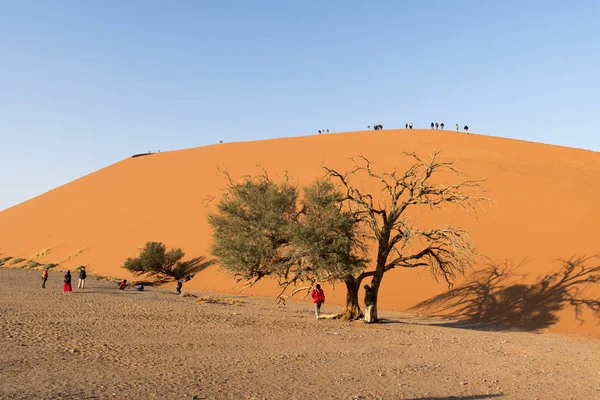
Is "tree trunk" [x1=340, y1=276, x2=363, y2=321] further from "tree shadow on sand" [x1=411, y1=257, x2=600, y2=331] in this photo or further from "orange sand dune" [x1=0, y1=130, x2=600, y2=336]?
"orange sand dune" [x1=0, y1=130, x2=600, y2=336]

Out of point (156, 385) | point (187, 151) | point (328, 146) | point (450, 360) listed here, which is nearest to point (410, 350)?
point (450, 360)

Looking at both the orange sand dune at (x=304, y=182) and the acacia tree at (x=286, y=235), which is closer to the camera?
the acacia tree at (x=286, y=235)

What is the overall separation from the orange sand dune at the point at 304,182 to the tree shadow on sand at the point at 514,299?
1.70 ft

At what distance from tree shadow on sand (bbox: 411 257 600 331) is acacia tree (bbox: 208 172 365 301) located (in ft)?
18.5

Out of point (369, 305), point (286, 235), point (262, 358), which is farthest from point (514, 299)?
point (262, 358)

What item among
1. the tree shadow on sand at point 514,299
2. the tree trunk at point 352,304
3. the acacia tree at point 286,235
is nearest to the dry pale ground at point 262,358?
the tree trunk at point 352,304

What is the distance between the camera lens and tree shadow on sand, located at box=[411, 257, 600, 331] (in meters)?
18.3

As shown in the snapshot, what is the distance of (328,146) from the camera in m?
54.2

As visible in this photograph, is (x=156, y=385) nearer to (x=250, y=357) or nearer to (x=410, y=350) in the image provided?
(x=250, y=357)

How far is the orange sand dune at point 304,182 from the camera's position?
2372 centimetres

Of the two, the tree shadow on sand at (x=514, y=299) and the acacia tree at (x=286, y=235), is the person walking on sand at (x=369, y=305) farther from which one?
the tree shadow on sand at (x=514, y=299)

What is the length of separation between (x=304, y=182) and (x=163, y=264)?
1483cm

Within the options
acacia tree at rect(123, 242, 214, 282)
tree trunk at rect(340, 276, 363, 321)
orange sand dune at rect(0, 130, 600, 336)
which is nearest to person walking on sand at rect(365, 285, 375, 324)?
tree trunk at rect(340, 276, 363, 321)

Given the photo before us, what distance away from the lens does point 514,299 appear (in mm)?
20062
